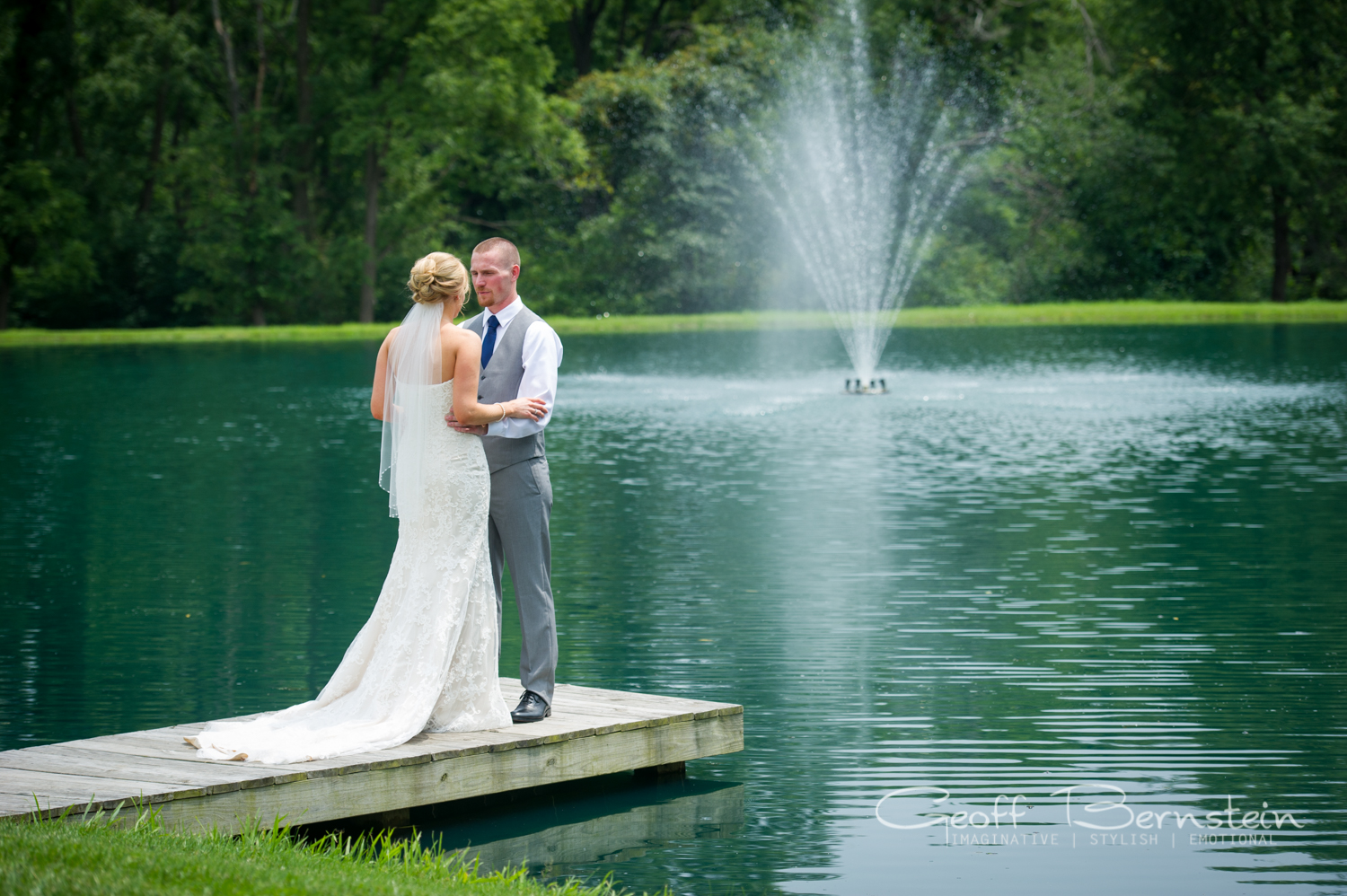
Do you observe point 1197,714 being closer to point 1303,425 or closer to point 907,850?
point 907,850

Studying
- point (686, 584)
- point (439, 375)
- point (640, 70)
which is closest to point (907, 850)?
point (439, 375)

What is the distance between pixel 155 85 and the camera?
5138 centimetres

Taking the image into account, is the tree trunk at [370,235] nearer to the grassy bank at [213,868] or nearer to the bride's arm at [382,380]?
the bride's arm at [382,380]

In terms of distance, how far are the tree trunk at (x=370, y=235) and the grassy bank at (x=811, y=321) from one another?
105 centimetres

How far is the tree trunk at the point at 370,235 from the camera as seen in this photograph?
5184 centimetres

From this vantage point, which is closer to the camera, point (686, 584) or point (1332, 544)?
point (686, 584)

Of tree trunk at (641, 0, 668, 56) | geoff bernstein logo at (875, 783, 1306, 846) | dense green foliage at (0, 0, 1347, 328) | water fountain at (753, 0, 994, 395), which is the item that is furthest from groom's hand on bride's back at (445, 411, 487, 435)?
tree trunk at (641, 0, 668, 56)

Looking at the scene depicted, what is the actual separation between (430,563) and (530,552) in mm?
399

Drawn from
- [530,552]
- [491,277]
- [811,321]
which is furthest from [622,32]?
[530,552]

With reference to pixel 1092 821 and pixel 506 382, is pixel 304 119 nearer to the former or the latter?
pixel 506 382

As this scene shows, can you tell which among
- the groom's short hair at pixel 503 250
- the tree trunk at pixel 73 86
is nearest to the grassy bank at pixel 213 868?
the groom's short hair at pixel 503 250

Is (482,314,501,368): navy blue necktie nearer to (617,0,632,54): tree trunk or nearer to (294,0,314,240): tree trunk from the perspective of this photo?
(294,0,314,240): tree trunk

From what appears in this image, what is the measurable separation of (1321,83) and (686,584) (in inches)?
1845

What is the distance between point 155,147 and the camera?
54375mm
